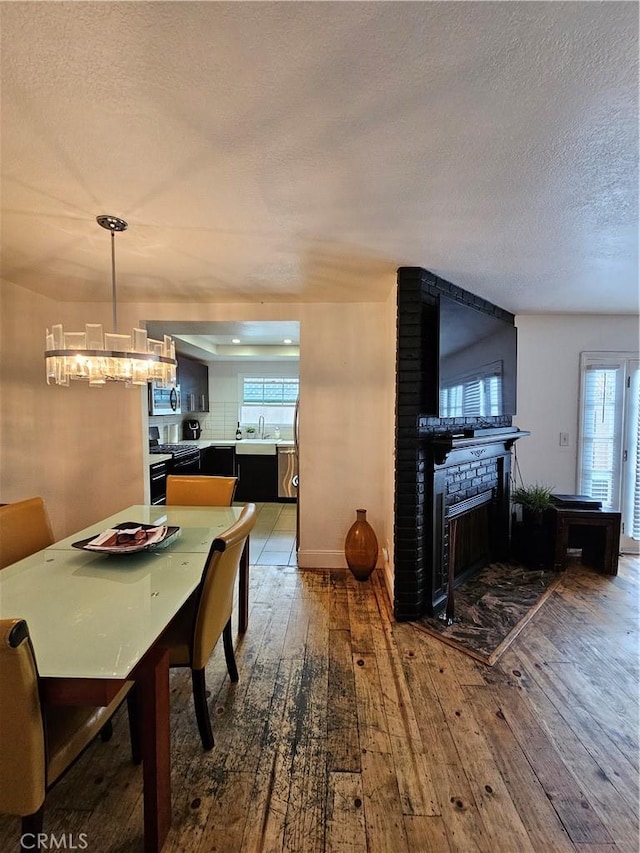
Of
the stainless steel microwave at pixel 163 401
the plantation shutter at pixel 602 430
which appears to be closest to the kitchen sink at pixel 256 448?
the stainless steel microwave at pixel 163 401

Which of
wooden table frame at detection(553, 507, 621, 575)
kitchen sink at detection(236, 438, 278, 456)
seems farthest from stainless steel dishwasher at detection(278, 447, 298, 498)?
wooden table frame at detection(553, 507, 621, 575)

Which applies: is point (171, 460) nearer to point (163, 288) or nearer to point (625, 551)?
point (163, 288)

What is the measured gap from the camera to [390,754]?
5.16 ft

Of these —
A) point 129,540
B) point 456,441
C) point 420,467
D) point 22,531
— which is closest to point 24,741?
point 129,540

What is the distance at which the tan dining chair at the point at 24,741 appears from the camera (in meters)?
0.89

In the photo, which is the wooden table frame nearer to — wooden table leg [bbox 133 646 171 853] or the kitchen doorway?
the kitchen doorway

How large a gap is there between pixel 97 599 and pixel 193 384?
4.65 meters

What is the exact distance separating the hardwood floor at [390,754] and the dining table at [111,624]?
327 mm

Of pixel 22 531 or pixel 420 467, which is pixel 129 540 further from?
pixel 420 467

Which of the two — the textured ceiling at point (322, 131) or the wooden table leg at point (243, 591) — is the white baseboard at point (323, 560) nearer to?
the wooden table leg at point (243, 591)

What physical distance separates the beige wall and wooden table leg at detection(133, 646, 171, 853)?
2.21 m

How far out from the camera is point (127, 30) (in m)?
0.90

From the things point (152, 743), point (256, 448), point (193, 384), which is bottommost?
point (152, 743)

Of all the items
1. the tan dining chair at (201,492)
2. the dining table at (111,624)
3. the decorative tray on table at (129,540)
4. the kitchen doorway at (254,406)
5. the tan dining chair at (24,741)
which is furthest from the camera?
the kitchen doorway at (254,406)
